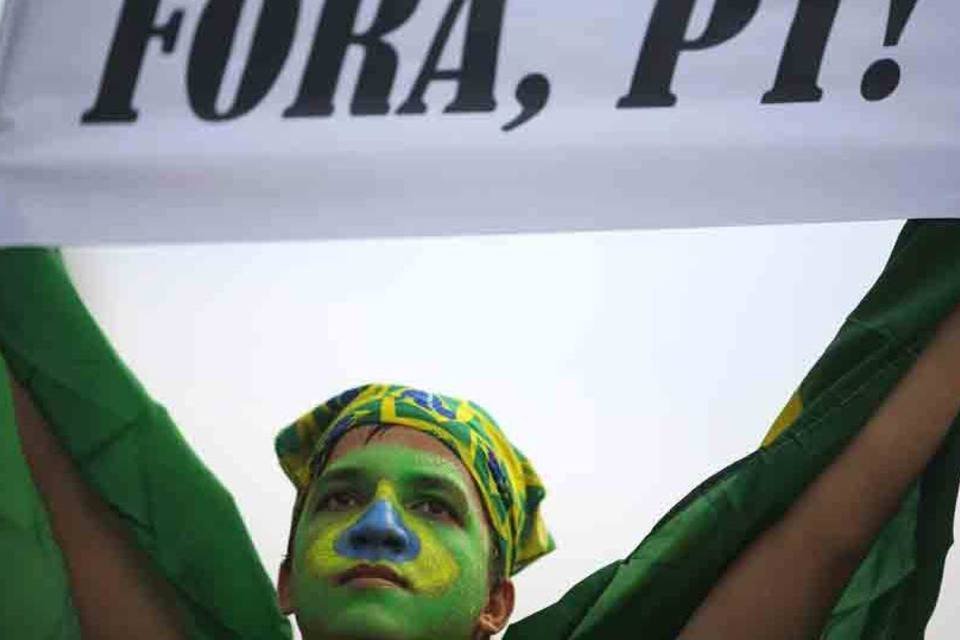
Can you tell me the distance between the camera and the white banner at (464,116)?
1.07 meters

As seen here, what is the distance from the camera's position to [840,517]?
3.92 ft

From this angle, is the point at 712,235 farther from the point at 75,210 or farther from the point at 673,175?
the point at 75,210

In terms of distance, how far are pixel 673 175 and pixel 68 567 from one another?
60 cm

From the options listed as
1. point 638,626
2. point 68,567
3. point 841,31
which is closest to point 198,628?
point 68,567

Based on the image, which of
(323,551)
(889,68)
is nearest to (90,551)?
(323,551)

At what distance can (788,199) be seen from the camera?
1070 mm

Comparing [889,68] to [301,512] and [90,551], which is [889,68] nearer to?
[301,512]

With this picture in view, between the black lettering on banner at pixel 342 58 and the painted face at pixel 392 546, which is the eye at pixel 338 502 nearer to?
the painted face at pixel 392 546

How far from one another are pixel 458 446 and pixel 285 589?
7.8 inches

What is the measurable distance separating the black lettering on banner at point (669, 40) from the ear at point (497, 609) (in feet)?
1.45

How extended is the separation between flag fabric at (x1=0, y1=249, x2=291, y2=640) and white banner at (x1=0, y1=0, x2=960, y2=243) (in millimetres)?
174

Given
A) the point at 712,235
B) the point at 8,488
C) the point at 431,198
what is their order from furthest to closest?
the point at 712,235 < the point at 8,488 < the point at 431,198

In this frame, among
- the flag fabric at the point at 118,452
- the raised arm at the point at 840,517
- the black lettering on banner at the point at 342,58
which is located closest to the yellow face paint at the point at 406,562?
the flag fabric at the point at 118,452

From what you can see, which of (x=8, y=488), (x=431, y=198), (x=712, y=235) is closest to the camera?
(x=431, y=198)
